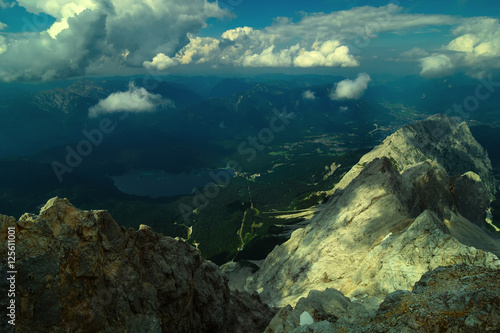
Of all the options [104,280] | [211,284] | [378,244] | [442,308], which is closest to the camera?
[442,308]

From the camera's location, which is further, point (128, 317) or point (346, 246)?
point (346, 246)

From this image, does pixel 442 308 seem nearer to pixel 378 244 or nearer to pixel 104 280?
pixel 104 280

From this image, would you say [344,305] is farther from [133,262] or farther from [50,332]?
[50,332]

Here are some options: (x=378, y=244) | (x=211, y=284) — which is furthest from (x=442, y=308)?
(x=378, y=244)

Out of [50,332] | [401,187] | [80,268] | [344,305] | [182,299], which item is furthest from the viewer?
[401,187]

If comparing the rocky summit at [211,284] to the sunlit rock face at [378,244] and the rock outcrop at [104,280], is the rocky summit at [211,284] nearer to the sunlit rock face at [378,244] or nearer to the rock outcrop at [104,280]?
the rock outcrop at [104,280]

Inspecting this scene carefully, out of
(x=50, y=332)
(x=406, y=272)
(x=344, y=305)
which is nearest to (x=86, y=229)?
(x=50, y=332)

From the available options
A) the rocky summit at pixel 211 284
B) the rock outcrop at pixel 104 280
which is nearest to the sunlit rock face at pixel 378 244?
the rocky summit at pixel 211 284
